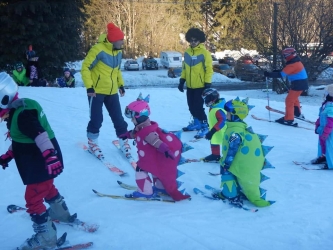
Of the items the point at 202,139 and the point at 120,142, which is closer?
the point at 120,142

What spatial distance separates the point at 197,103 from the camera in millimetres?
→ 8500

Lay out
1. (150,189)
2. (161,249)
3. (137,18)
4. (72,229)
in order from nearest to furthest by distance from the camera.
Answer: (161,249)
(72,229)
(150,189)
(137,18)

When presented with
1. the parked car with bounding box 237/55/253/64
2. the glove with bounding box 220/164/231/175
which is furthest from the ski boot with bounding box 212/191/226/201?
the parked car with bounding box 237/55/253/64

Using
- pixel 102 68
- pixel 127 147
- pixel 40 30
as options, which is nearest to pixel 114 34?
pixel 102 68

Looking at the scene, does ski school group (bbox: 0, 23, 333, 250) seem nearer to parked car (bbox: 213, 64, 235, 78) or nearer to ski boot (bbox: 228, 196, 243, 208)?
ski boot (bbox: 228, 196, 243, 208)

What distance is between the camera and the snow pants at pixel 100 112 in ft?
21.7

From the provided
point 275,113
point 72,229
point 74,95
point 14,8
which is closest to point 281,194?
point 72,229

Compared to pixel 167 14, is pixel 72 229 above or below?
below

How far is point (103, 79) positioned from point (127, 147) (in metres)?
1.17

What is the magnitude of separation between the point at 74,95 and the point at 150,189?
24.2ft

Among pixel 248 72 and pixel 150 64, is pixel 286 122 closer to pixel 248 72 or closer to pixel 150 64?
pixel 248 72

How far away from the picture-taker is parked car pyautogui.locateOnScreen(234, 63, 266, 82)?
105 ft

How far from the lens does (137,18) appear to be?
46.5m

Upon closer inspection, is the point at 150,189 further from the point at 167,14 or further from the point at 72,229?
the point at 167,14
